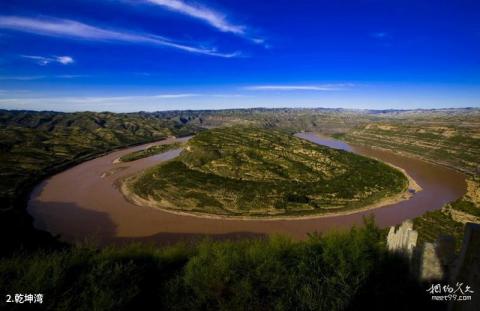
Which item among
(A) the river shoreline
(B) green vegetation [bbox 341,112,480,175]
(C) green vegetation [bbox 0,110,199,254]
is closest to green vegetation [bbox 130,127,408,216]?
(A) the river shoreline

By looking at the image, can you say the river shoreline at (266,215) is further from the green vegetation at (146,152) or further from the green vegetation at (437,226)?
the green vegetation at (146,152)

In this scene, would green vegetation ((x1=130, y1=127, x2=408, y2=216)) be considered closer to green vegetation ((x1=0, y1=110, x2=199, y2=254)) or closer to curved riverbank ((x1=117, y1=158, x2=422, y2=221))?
curved riverbank ((x1=117, y1=158, x2=422, y2=221))

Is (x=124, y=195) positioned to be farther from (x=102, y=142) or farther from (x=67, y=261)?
(x=102, y=142)

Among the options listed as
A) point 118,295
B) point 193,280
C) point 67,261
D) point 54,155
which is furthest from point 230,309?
point 54,155

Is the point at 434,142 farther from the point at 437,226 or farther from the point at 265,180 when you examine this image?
the point at 437,226

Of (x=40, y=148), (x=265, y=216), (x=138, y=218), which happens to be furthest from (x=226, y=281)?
(x=40, y=148)

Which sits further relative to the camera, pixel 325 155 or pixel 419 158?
pixel 419 158
